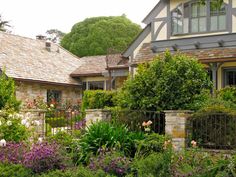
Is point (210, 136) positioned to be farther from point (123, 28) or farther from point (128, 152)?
point (123, 28)

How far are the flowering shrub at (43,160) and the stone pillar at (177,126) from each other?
3.22 metres

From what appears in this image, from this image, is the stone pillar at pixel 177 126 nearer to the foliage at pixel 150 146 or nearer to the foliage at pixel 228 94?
the foliage at pixel 150 146

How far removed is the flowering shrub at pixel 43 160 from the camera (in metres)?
8.53

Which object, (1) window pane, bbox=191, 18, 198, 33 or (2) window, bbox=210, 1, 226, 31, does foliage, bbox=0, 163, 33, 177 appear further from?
(1) window pane, bbox=191, 18, 198, 33

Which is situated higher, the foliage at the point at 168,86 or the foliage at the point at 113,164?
the foliage at the point at 168,86

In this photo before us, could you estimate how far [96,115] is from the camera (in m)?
12.7

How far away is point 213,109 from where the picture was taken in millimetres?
10766

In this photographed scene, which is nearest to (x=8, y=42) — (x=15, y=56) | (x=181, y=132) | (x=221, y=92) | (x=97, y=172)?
(x=15, y=56)

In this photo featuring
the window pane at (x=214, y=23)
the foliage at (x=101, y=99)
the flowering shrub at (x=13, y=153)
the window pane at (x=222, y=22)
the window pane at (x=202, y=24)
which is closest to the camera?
the flowering shrub at (x=13, y=153)

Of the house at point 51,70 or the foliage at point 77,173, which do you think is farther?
the house at point 51,70

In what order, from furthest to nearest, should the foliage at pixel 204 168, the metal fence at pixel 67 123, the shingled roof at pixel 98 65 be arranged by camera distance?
the shingled roof at pixel 98 65 < the metal fence at pixel 67 123 < the foliage at pixel 204 168

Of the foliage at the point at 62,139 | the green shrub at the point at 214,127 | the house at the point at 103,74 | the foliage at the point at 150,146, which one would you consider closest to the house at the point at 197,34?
the house at the point at 103,74

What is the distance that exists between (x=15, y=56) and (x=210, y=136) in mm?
17131

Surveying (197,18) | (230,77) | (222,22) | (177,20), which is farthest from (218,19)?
(230,77)
